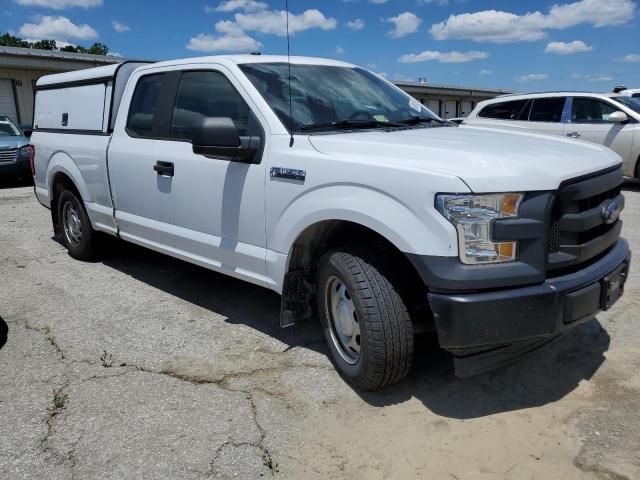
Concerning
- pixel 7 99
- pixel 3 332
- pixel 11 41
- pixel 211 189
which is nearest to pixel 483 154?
pixel 211 189

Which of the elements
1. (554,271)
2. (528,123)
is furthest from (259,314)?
(528,123)

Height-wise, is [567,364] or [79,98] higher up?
[79,98]

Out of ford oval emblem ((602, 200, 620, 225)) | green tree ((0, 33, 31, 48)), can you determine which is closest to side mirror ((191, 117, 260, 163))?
ford oval emblem ((602, 200, 620, 225))

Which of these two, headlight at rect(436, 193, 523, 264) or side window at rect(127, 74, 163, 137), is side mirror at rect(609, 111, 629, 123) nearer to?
side window at rect(127, 74, 163, 137)

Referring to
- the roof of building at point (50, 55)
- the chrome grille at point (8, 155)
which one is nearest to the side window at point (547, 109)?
the chrome grille at point (8, 155)

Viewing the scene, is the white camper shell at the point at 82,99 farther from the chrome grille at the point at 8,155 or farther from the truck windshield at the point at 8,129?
the truck windshield at the point at 8,129

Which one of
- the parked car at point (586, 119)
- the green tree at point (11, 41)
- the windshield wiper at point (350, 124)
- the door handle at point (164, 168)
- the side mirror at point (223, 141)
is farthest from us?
the green tree at point (11, 41)

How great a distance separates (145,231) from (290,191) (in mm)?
1857

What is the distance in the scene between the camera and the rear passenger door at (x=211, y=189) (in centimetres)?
358

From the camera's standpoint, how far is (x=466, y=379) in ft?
11.0

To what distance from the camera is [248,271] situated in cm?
373

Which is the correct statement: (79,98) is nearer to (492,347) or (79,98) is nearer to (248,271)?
(248,271)

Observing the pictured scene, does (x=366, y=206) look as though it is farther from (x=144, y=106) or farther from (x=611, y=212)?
(x=144, y=106)

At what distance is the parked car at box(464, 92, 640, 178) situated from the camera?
9914 mm
